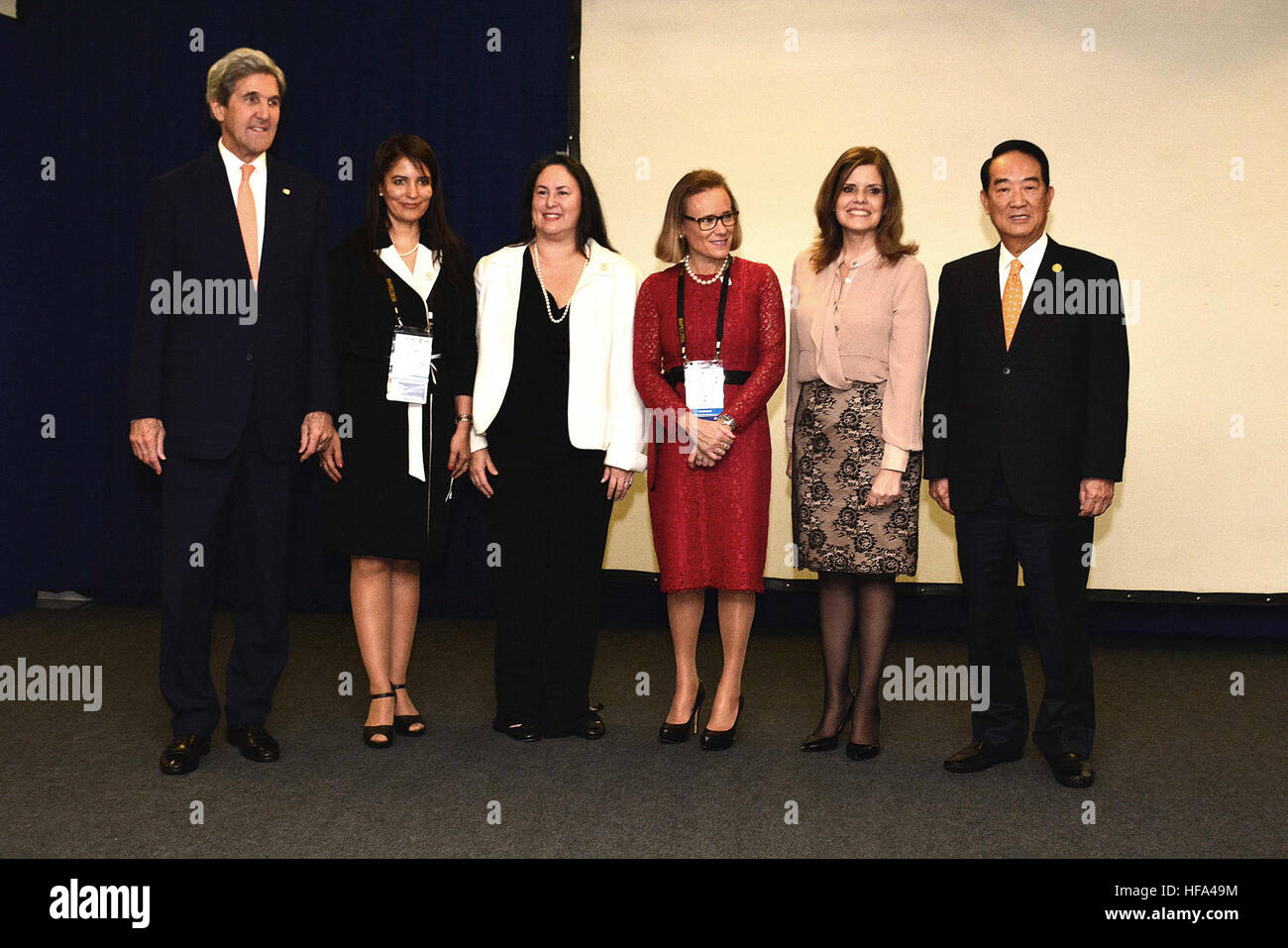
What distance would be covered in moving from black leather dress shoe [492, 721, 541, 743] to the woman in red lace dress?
51 cm

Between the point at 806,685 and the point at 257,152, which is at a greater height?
the point at 257,152

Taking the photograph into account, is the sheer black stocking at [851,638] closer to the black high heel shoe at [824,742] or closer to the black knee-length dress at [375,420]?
the black high heel shoe at [824,742]

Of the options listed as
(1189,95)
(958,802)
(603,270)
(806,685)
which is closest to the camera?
(958,802)

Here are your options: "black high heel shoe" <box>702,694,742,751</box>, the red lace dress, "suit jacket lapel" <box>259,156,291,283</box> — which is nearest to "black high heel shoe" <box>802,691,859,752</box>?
Result: "black high heel shoe" <box>702,694,742,751</box>

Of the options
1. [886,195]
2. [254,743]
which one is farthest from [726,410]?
[254,743]

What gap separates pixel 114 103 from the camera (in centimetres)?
533

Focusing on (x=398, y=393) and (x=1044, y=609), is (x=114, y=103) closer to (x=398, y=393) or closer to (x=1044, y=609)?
(x=398, y=393)

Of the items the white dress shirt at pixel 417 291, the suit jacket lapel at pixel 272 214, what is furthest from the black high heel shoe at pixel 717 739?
the suit jacket lapel at pixel 272 214

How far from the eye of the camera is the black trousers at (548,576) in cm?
310

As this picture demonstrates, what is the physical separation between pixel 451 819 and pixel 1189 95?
14.1 ft

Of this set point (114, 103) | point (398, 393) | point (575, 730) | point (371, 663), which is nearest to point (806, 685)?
point (575, 730)

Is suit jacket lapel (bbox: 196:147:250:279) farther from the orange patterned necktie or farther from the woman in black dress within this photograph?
the orange patterned necktie

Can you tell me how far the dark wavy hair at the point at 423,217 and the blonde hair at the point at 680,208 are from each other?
62 cm

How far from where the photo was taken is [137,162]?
5324 mm
